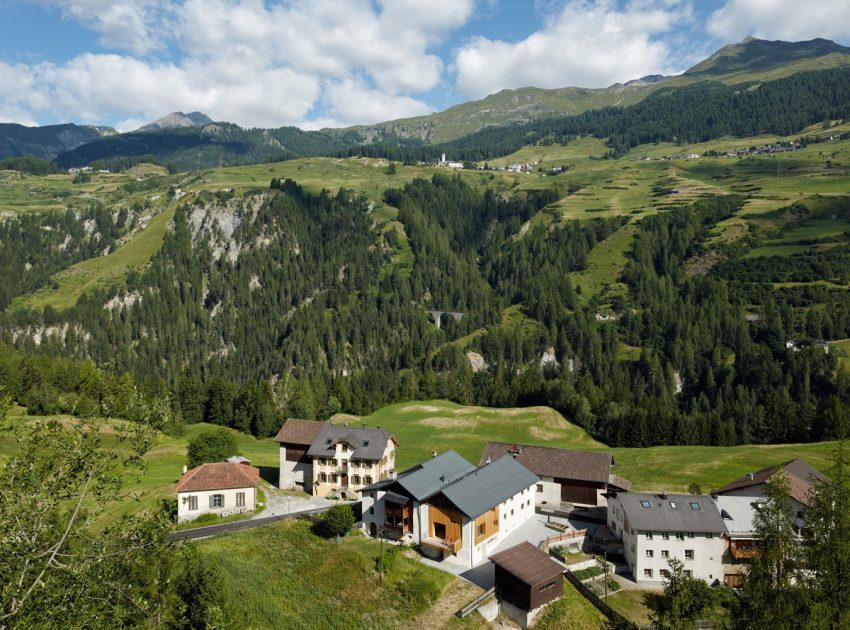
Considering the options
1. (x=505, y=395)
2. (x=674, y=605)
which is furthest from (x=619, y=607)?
(x=505, y=395)

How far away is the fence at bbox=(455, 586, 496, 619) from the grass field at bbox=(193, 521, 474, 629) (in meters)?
0.80

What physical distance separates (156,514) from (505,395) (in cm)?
15648

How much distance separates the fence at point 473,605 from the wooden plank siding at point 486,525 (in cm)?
730

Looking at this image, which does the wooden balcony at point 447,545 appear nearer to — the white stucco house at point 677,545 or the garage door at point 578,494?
the white stucco house at point 677,545

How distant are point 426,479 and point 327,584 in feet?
52.1

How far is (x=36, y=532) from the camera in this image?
20.6 m

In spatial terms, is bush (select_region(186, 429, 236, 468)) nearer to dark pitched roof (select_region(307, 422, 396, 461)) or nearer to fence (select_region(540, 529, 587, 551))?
dark pitched roof (select_region(307, 422, 396, 461))

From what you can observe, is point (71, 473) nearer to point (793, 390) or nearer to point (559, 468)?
point (559, 468)

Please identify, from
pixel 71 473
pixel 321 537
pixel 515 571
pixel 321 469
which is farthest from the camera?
pixel 321 469

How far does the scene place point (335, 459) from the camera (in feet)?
284

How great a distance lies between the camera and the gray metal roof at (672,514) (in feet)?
192

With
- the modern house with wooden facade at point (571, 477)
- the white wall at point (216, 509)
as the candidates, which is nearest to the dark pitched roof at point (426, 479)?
the modern house with wooden facade at point (571, 477)

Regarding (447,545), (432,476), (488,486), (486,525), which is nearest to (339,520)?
(432,476)

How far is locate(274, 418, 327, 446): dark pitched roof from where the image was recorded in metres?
91.4
